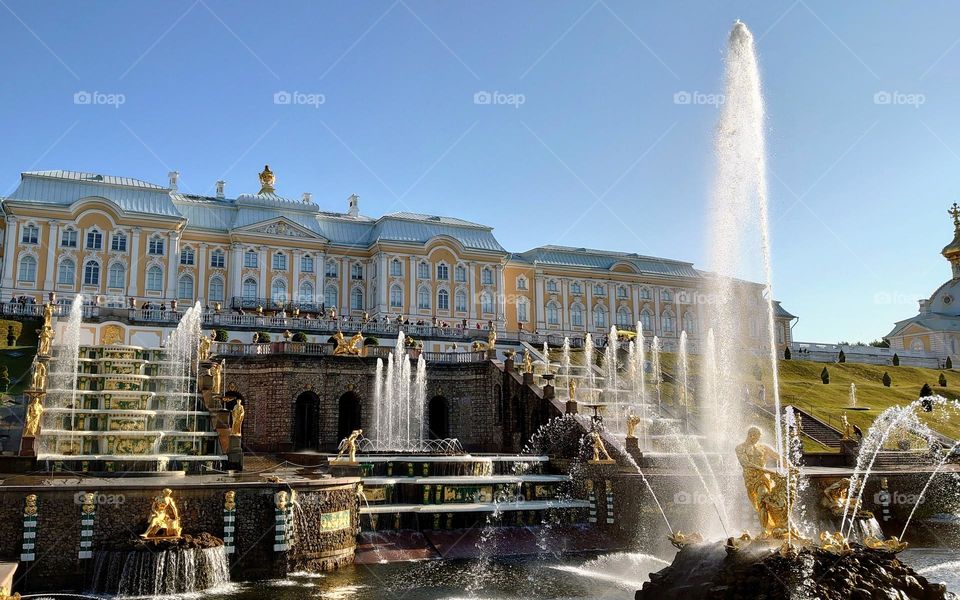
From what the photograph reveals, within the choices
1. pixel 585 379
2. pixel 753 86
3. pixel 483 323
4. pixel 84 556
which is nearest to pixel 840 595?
pixel 753 86

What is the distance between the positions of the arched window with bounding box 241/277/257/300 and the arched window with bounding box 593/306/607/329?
30.9 m

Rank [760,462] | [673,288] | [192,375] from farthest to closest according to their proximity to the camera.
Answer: [673,288]
[192,375]
[760,462]

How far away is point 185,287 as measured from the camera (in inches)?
2308

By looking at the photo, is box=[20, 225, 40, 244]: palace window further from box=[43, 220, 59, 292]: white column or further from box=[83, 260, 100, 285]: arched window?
box=[83, 260, 100, 285]: arched window

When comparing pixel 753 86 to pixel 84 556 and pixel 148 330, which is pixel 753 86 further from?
pixel 148 330

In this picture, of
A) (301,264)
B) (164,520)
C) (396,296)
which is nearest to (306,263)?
(301,264)

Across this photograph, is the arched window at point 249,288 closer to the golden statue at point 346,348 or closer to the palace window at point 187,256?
the palace window at point 187,256

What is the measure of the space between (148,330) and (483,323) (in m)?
26.7

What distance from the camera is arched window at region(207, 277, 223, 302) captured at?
59.2 meters

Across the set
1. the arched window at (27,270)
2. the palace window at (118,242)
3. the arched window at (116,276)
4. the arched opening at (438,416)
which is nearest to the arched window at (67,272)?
the arched window at (27,270)

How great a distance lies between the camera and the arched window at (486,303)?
65.9 metres

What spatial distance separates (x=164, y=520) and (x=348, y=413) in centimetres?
2110

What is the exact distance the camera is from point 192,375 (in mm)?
33562

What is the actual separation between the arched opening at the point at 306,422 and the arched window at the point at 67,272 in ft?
87.9
